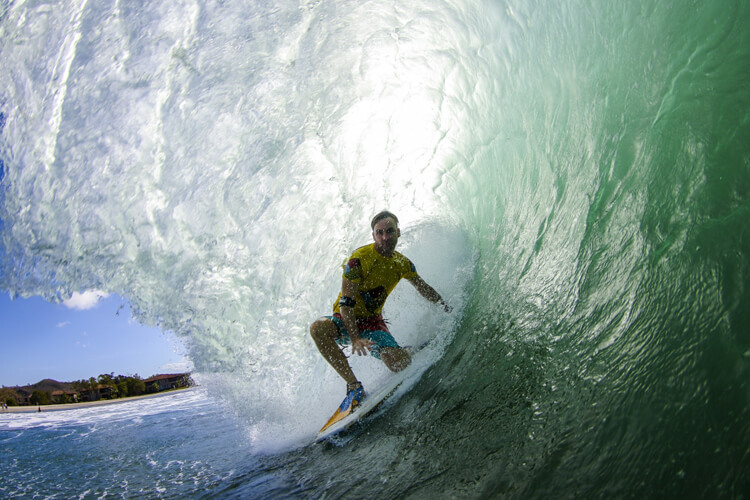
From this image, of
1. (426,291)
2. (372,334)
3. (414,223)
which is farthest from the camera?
(414,223)

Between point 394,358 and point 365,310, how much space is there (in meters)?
0.51

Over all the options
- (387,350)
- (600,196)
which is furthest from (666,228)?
(387,350)

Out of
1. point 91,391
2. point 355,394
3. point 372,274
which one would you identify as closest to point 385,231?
point 372,274

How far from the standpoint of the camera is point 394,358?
3887mm

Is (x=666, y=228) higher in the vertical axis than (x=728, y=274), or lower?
higher

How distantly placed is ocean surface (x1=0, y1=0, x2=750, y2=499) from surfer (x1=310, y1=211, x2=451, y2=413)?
43 cm

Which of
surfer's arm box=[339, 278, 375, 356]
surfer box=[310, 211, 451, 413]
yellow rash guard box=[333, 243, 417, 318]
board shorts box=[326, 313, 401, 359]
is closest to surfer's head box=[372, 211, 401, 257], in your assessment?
surfer box=[310, 211, 451, 413]

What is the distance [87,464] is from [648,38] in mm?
6557

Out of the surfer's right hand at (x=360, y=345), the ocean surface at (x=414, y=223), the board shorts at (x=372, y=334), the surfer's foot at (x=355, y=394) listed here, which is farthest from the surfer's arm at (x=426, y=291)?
the surfer's foot at (x=355, y=394)

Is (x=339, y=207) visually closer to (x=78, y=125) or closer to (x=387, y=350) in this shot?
(x=387, y=350)

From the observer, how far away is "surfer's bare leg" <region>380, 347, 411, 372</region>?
3.87m

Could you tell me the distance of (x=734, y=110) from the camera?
2078mm

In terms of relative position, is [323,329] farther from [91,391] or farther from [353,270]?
[91,391]

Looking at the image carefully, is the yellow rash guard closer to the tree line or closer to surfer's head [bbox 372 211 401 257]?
surfer's head [bbox 372 211 401 257]
